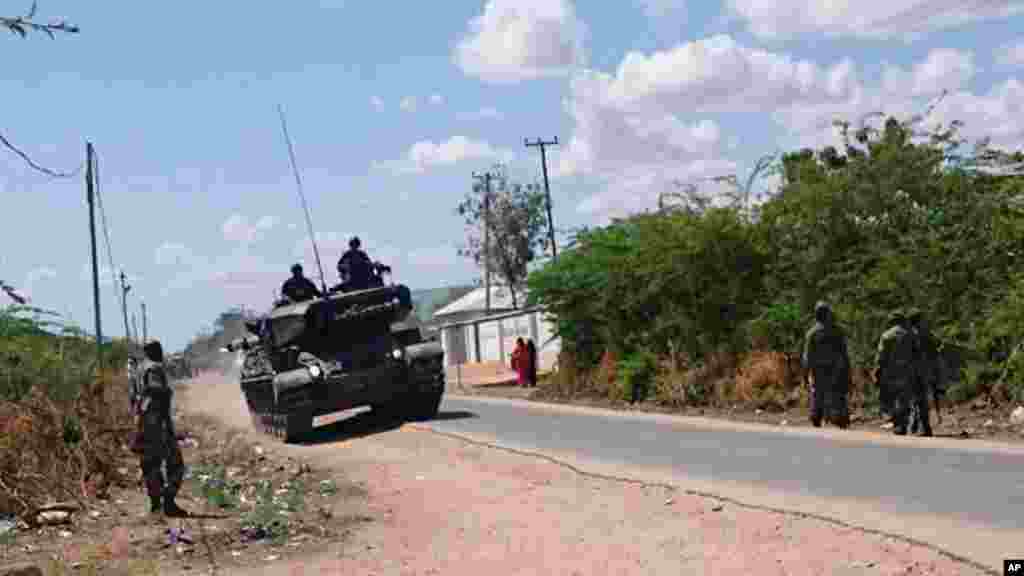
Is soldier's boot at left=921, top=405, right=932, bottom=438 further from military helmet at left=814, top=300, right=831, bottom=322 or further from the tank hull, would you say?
the tank hull

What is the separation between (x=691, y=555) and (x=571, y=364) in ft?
79.6

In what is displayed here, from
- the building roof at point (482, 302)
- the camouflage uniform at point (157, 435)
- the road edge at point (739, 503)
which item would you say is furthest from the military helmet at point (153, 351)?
the building roof at point (482, 302)

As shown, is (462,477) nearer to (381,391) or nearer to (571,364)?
(381,391)

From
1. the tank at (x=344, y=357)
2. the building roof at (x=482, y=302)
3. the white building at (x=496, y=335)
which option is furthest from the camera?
the building roof at (x=482, y=302)

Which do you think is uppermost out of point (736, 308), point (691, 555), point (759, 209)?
point (759, 209)

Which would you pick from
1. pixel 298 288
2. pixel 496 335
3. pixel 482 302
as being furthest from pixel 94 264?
pixel 482 302

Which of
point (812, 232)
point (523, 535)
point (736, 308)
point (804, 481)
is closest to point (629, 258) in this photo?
point (736, 308)

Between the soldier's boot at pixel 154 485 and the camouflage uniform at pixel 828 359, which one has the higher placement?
the camouflage uniform at pixel 828 359

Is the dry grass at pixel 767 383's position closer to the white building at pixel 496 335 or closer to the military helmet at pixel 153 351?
the military helmet at pixel 153 351

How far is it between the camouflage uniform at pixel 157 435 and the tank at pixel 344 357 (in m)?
8.83

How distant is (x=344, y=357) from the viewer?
80.3ft

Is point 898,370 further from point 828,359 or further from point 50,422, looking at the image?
point 50,422

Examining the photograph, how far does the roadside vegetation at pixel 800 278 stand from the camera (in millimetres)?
20688

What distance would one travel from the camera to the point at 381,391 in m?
24.7
